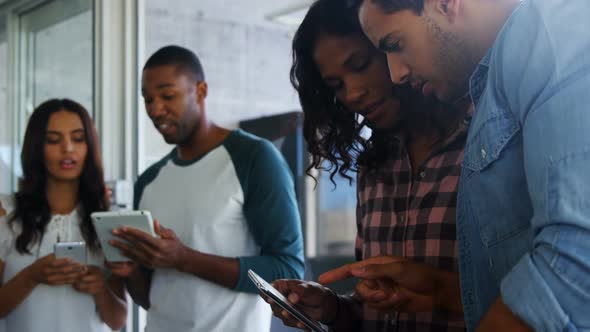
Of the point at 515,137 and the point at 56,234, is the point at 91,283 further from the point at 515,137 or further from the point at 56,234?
the point at 515,137

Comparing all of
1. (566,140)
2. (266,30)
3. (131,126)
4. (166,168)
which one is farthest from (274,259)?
(266,30)

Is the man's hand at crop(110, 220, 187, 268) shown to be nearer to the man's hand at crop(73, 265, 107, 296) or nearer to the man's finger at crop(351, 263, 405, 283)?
the man's hand at crop(73, 265, 107, 296)

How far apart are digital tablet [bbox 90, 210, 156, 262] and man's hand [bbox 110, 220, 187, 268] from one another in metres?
0.01

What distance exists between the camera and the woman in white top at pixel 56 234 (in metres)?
1.70

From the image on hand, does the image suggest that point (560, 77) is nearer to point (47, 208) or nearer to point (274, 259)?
point (274, 259)

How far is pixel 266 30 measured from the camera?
16.4 ft

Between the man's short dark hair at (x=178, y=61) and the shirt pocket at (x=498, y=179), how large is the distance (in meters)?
1.17

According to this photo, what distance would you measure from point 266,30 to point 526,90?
4.57 meters

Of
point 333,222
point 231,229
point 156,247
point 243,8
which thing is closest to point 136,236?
point 156,247

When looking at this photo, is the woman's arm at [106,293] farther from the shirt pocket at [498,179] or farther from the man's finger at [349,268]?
the shirt pocket at [498,179]

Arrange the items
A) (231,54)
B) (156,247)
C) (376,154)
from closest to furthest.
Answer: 1. (376,154)
2. (156,247)
3. (231,54)

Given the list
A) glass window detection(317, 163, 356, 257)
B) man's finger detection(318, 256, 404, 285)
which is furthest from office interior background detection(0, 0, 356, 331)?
glass window detection(317, 163, 356, 257)

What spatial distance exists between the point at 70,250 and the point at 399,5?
4.04ft

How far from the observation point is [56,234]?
1785 millimetres
